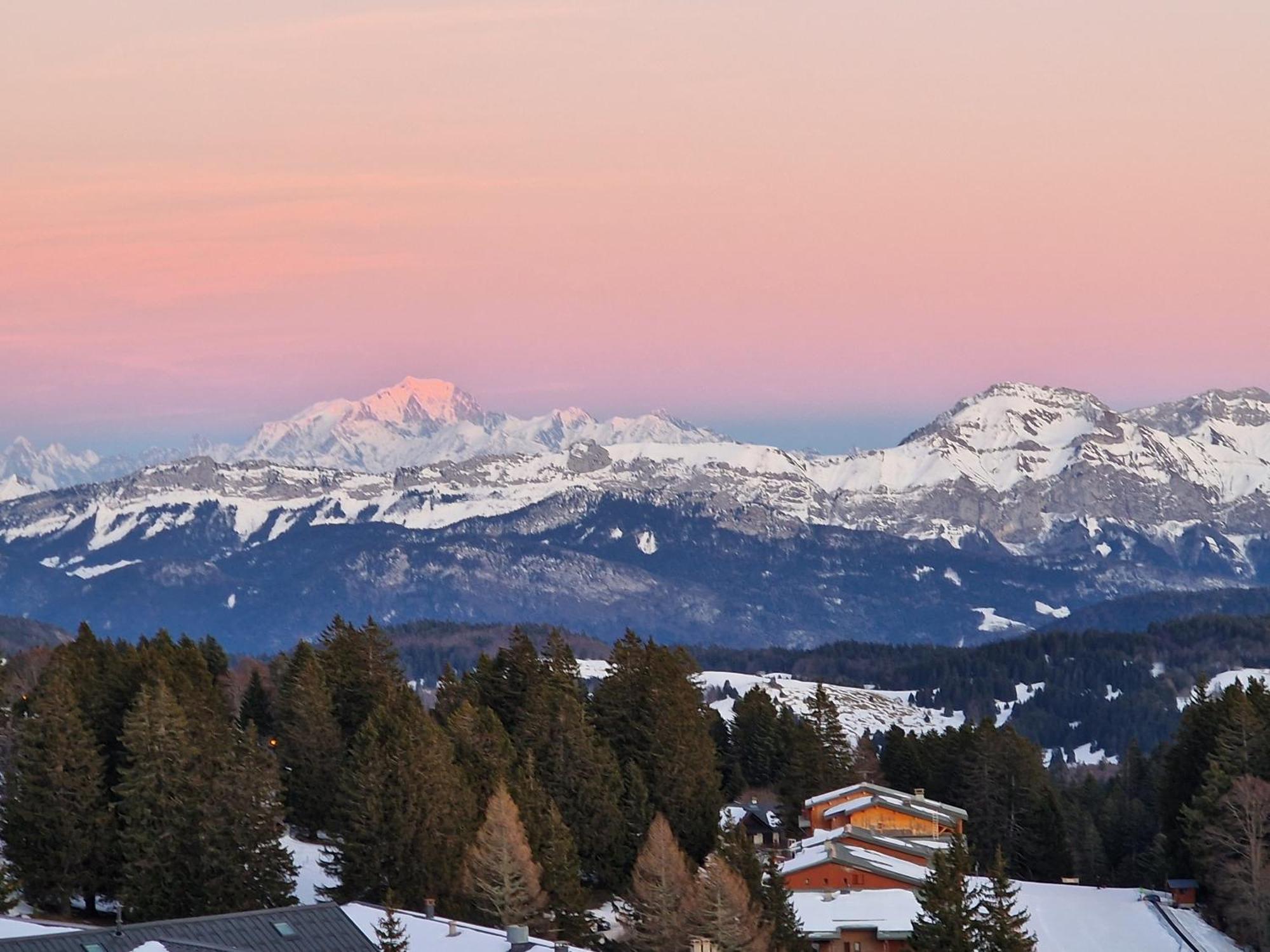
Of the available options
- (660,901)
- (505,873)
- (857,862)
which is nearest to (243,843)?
(505,873)

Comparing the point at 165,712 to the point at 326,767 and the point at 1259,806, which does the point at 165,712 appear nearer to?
the point at 326,767

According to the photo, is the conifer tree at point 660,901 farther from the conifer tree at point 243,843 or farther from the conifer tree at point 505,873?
the conifer tree at point 243,843

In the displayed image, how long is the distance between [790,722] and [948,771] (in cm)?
1230

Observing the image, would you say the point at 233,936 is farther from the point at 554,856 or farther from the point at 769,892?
the point at 769,892

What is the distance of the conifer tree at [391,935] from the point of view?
6631 cm

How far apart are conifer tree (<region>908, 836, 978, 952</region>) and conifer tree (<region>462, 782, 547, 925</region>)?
14606 mm

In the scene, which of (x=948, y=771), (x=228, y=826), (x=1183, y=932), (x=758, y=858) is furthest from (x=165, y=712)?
(x=948, y=771)

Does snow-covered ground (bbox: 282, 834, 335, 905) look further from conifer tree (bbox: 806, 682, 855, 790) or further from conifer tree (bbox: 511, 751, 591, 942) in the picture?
conifer tree (bbox: 806, 682, 855, 790)

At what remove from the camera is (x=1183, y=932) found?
9506cm

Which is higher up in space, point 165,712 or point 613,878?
point 165,712

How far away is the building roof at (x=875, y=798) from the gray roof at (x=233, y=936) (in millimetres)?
50642

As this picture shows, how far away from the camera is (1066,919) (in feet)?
325

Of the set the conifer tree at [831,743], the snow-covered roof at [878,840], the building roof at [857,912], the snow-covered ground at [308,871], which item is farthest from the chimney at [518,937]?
the conifer tree at [831,743]

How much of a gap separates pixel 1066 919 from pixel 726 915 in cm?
3142
